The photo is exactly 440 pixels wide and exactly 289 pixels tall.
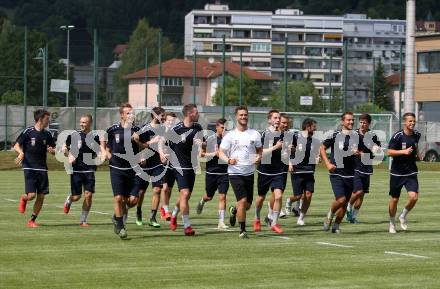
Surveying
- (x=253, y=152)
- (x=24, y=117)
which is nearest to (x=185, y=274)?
(x=253, y=152)

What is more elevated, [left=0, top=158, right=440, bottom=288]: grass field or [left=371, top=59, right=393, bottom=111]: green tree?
[left=371, top=59, right=393, bottom=111]: green tree

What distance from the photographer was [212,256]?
653 inches

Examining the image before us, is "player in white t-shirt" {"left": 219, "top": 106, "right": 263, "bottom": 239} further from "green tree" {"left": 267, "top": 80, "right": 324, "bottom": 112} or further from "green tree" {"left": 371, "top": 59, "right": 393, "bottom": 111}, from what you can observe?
"green tree" {"left": 371, "top": 59, "right": 393, "bottom": 111}

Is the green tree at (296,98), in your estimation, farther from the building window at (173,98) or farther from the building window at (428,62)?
the building window at (173,98)

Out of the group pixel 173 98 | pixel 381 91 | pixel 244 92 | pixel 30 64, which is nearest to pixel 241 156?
pixel 30 64

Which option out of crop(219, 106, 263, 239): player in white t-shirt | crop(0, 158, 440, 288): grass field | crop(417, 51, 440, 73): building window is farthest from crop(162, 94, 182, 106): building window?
crop(219, 106, 263, 239): player in white t-shirt

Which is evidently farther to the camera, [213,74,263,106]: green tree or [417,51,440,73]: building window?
[213,74,263,106]: green tree

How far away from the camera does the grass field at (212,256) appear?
46.2 feet

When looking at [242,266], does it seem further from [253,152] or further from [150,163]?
[150,163]

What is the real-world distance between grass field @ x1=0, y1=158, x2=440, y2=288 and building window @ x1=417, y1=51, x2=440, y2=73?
65.8 metres

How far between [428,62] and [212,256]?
75182 mm

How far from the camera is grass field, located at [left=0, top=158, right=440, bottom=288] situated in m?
14.1

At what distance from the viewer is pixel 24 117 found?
60.3 m

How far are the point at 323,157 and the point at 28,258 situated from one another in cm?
637
